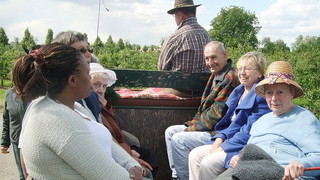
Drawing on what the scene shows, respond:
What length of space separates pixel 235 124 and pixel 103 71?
4.20ft

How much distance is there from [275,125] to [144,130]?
5.40 ft

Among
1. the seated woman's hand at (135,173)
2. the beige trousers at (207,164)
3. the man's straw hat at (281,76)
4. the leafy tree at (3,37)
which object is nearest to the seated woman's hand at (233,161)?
the beige trousers at (207,164)

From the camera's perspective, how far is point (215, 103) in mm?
Result: 3594

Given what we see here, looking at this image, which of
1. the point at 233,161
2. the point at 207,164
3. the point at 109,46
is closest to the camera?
the point at 233,161

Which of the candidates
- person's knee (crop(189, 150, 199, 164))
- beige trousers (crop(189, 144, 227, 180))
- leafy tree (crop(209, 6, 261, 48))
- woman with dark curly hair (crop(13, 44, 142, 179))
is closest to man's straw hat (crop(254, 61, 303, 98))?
beige trousers (crop(189, 144, 227, 180))

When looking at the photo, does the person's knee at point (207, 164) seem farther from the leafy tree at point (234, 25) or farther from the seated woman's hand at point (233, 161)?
the leafy tree at point (234, 25)

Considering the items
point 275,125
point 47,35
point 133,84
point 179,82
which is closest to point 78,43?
point 133,84

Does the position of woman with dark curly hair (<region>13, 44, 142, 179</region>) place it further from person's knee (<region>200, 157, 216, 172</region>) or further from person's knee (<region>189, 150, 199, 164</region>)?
person's knee (<region>189, 150, 199, 164</region>)

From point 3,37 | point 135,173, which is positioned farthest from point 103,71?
point 3,37

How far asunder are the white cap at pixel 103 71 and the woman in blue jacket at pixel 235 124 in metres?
1.01

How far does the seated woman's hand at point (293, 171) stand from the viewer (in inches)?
85.2

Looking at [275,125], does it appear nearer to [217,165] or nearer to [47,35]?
[217,165]

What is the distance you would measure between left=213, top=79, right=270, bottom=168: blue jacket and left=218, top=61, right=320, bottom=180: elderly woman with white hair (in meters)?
0.13

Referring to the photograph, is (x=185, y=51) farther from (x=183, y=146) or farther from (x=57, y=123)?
(x=57, y=123)
